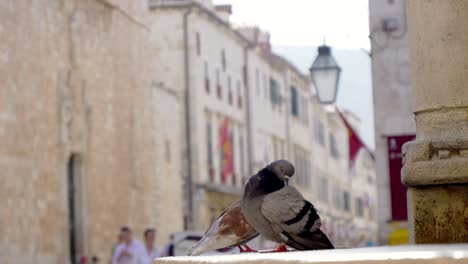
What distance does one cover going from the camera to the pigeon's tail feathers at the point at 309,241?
5535 millimetres

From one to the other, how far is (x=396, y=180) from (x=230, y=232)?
1002 cm

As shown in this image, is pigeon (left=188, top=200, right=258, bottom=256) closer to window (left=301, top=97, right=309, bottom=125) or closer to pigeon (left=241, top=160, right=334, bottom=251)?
pigeon (left=241, top=160, right=334, bottom=251)

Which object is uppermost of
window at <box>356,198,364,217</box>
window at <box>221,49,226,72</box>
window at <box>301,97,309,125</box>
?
window at <box>221,49,226,72</box>

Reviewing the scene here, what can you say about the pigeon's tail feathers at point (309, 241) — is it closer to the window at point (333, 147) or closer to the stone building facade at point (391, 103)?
the stone building facade at point (391, 103)

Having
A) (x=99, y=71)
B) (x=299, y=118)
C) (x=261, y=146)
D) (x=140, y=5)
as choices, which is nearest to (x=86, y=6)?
(x=99, y=71)

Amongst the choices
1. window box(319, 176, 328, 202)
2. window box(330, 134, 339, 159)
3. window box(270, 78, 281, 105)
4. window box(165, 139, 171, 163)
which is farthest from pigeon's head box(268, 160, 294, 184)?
window box(330, 134, 339, 159)

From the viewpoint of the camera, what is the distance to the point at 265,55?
54.0 m

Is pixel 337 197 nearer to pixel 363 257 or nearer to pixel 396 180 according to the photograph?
pixel 396 180

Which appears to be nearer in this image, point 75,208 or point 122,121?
point 75,208

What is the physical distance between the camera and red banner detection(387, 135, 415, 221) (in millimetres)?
15891

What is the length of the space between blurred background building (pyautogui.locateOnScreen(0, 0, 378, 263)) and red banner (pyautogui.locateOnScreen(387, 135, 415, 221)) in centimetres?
21

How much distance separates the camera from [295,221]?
554 centimetres

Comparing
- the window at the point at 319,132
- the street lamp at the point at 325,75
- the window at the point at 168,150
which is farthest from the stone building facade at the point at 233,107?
the street lamp at the point at 325,75

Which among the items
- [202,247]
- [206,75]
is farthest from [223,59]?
[202,247]
